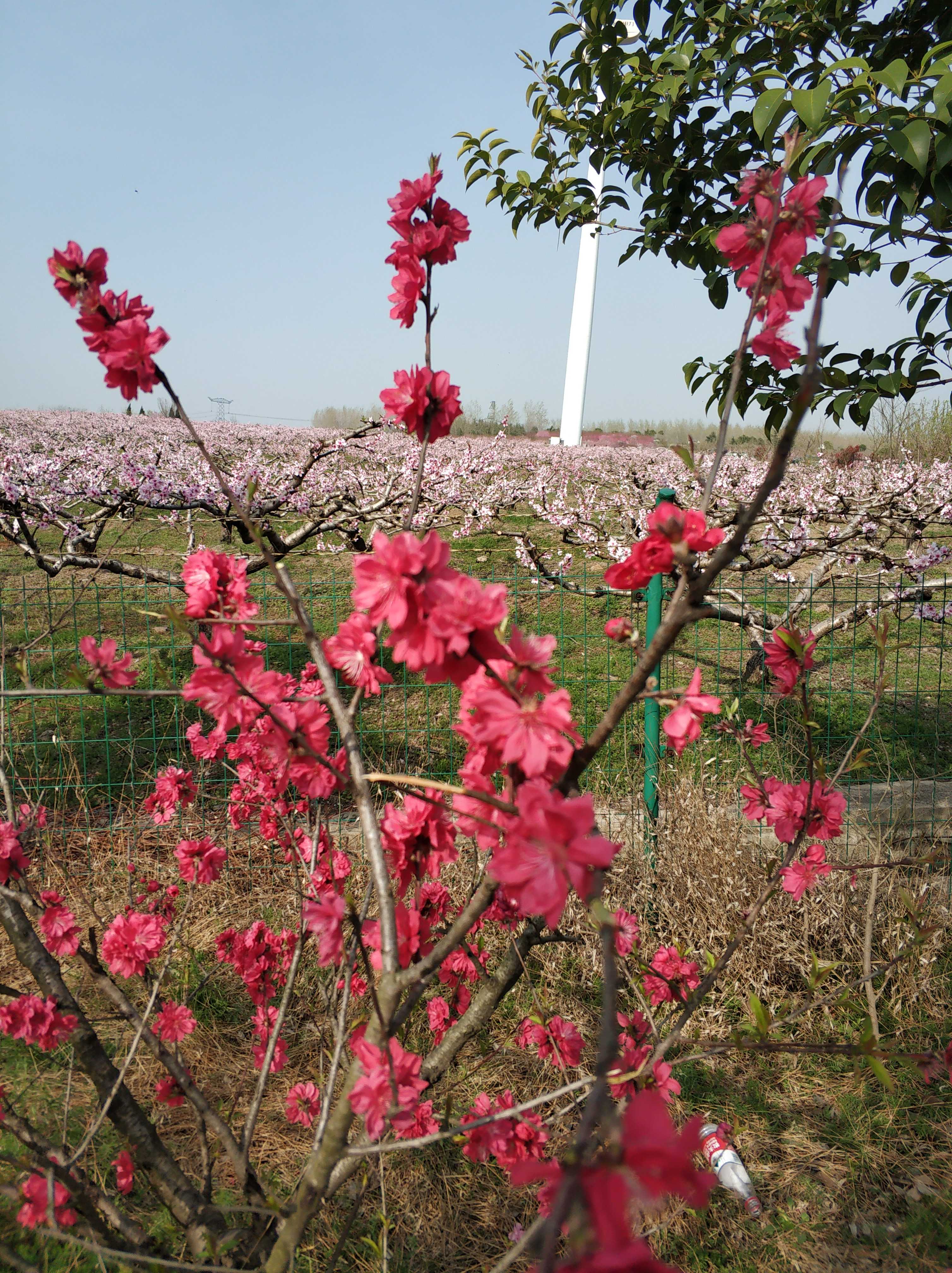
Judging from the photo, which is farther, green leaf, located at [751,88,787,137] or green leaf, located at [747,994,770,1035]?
green leaf, located at [751,88,787,137]

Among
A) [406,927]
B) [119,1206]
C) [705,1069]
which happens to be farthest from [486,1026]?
[406,927]

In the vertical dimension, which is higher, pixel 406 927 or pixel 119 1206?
pixel 406 927

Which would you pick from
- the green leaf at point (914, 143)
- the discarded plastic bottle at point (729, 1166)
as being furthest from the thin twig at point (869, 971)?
the green leaf at point (914, 143)

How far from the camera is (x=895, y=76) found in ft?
5.59

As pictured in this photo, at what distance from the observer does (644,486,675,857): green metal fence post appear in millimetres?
3021

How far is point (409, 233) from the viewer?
3.92ft

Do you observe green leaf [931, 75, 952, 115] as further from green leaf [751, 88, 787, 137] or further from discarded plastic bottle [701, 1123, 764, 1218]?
discarded plastic bottle [701, 1123, 764, 1218]

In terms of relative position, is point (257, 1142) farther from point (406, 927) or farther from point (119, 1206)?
point (406, 927)

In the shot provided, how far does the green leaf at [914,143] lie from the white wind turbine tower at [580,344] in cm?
1416

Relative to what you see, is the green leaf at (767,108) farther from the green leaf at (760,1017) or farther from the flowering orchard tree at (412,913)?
the green leaf at (760,1017)

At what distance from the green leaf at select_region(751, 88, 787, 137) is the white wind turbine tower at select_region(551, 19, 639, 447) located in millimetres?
13956

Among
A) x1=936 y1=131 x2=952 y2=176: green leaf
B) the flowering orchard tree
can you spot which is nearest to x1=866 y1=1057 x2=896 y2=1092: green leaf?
the flowering orchard tree

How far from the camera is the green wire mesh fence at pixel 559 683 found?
11.6ft

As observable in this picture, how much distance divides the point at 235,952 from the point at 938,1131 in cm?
208
